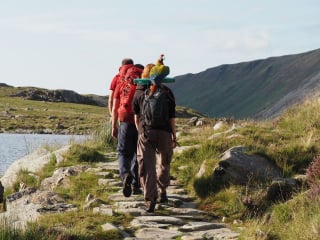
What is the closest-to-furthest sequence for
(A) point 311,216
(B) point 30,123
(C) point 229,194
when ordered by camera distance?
(A) point 311,216 → (C) point 229,194 → (B) point 30,123

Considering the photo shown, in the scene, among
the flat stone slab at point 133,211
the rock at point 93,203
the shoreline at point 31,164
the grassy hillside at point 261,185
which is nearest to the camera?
the grassy hillside at point 261,185

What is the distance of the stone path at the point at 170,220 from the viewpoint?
348 inches

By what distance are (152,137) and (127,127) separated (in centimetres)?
133

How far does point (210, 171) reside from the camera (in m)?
12.2

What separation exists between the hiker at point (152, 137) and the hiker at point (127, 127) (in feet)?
2.88

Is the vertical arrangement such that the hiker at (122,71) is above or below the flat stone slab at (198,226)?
above

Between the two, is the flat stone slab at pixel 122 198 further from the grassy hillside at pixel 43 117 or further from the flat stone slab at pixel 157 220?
the grassy hillside at pixel 43 117

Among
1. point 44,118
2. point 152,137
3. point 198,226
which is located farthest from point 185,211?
point 44,118

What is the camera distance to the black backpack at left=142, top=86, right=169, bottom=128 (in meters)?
10.2

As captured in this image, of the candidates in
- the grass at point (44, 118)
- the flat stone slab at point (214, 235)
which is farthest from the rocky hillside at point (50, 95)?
the flat stone slab at point (214, 235)

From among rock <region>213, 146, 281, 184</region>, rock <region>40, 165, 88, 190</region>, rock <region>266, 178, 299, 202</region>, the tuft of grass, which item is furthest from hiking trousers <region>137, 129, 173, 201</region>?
the tuft of grass

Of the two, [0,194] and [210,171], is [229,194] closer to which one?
[210,171]

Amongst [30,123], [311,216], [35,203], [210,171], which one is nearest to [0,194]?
[35,203]

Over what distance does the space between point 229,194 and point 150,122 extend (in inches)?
90.3
